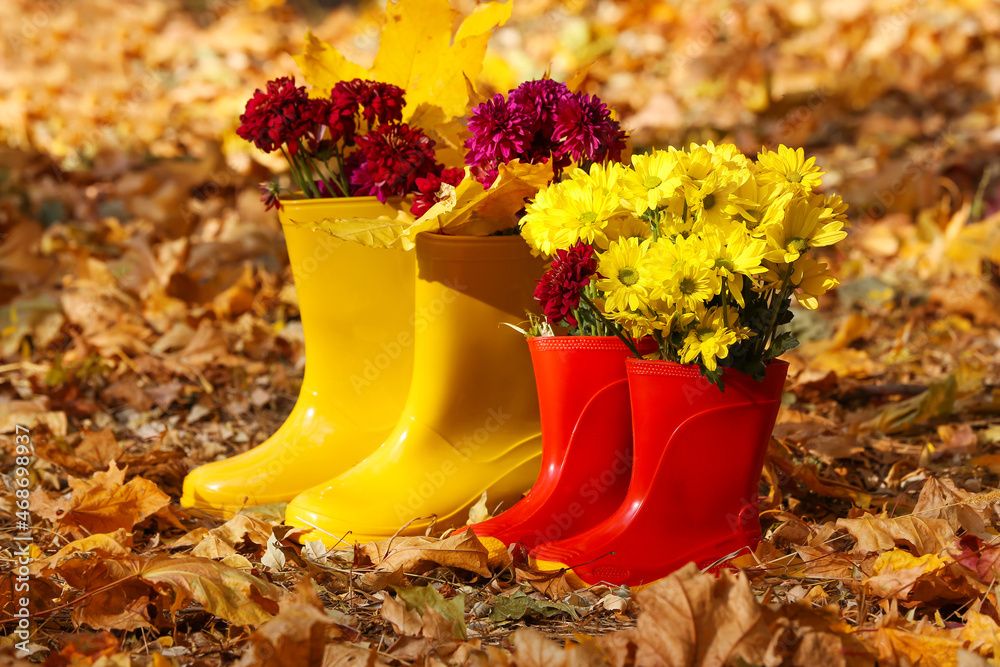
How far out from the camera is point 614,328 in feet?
3.96

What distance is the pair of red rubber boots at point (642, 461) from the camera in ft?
3.72

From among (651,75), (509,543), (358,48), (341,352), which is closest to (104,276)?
(341,352)

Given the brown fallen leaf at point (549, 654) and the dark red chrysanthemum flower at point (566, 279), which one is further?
the dark red chrysanthemum flower at point (566, 279)

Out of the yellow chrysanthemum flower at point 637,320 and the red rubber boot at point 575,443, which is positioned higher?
the yellow chrysanthemum flower at point 637,320

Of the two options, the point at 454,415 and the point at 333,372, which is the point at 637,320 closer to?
the point at 454,415

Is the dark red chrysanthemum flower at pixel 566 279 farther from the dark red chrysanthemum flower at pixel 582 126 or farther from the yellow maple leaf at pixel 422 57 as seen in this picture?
the yellow maple leaf at pixel 422 57

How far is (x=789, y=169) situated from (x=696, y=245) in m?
0.19

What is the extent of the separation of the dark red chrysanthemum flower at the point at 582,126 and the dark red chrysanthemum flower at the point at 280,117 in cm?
41

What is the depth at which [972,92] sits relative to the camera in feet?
12.0

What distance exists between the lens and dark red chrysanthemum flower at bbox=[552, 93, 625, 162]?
1.21 metres

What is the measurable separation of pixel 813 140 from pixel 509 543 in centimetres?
283

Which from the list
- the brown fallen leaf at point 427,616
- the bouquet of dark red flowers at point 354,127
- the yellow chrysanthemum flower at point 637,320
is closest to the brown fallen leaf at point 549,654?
the brown fallen leaf at point 427,616

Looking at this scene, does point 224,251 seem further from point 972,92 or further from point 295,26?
point 972,92

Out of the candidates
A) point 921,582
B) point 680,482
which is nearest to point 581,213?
point 680,482
